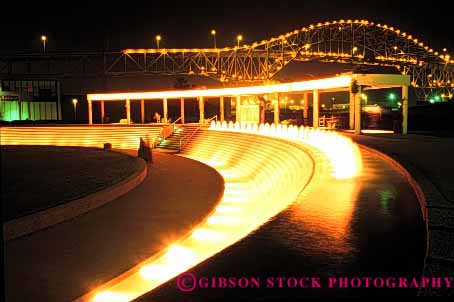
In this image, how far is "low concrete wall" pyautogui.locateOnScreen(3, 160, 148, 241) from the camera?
31.1ft

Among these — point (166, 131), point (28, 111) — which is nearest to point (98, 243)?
point (166, 131)

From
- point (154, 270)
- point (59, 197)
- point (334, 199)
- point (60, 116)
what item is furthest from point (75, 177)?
point (60, 116)

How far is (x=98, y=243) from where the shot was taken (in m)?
9.24

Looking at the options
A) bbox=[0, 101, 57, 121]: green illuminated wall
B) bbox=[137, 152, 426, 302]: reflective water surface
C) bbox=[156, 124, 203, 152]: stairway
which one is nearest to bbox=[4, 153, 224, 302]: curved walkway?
bbox=[137, 152, 426, 302]: reflective water surface

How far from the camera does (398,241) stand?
5648mm

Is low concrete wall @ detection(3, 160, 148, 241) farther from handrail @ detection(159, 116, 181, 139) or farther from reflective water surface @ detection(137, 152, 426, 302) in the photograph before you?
handrail @ detection(159, 116, 181, 139)

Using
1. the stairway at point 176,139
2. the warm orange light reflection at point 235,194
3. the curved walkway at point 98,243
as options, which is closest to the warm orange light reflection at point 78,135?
the stairway at point 176,139

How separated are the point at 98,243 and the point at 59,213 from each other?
2202mm

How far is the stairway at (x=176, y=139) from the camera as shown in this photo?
1311 inches

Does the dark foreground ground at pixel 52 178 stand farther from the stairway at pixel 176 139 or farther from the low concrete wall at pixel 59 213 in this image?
the stairway at pixel 176 139

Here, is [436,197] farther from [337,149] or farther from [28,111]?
[28,111]

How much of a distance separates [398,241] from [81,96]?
62.6 metres

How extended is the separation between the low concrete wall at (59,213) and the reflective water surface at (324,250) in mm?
6045

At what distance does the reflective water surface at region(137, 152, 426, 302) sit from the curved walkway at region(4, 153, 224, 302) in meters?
2.95
